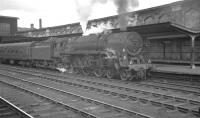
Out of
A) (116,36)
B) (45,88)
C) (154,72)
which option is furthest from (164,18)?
(45,88)

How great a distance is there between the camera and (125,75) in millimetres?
14148

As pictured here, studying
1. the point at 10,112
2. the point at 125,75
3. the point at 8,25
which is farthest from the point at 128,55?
the point at 8,25

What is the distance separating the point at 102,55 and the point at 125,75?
199 centimetres

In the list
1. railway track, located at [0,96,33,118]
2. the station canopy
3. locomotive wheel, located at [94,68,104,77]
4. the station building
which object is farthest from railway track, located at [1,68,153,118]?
the station building

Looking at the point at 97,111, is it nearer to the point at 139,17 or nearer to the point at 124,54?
the point at 124,54

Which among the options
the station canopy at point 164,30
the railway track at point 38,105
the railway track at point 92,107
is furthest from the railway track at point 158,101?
the station canopy at point 164,30

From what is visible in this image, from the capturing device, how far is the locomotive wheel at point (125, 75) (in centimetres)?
1385

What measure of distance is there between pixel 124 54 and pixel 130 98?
5.16 metres

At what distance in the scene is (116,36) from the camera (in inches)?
570

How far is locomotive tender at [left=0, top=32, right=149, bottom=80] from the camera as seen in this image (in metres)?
14.0

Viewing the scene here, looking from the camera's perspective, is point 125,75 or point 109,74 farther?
point 109,74

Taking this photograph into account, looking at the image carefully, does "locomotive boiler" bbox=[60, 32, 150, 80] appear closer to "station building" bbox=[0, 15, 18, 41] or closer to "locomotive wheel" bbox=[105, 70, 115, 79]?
"locomotive wheel" bbox=[105, 70, 115, 79]

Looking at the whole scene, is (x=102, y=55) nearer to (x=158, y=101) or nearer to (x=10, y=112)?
(x=158, y=101)

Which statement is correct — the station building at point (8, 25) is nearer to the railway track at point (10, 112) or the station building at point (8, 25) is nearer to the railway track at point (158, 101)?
the railway track at point (158, 101)
